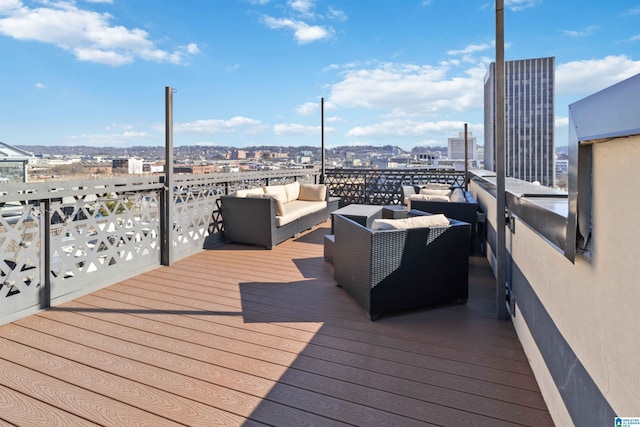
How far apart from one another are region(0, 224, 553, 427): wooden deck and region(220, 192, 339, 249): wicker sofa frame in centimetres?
175

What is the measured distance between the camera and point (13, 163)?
2.81m

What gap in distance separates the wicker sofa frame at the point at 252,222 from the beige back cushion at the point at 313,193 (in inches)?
51.7

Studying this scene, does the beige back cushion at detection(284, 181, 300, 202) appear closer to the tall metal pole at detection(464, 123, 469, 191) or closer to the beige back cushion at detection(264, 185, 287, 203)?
the beige back cushion at detection(264, 185, 287, 203)

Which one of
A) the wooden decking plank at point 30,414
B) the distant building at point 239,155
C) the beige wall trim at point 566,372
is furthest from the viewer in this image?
the distant building at point 239,155

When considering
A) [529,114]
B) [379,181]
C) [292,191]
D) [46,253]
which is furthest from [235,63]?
[46,253]

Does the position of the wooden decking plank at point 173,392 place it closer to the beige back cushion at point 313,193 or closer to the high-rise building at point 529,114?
the high-rise building at point 529,114

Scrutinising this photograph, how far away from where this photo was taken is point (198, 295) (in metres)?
3.36

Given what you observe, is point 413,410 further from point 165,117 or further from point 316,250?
point 165,117

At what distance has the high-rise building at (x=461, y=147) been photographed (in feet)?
29.5

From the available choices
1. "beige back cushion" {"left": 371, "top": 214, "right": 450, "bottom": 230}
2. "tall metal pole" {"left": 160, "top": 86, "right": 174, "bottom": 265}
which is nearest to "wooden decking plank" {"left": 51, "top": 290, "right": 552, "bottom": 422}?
"beige back cushion" {"left": 371, "top": 214, "right": 450, "bottom": 230}

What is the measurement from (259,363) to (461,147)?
8.87 metres

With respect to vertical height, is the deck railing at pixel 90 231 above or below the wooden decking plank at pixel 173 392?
above

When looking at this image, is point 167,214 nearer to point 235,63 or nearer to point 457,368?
point 457,368

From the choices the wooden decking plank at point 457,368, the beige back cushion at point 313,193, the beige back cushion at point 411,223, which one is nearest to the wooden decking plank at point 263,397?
the wooden decking plank at point 457,368
